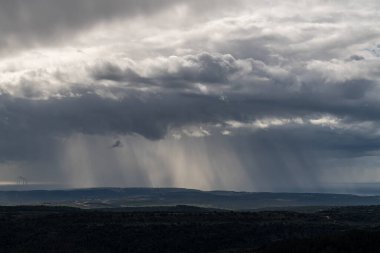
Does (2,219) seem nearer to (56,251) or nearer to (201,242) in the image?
(56,251)

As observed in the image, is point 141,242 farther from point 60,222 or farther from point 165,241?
point 60,222

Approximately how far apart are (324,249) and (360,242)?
9.39 m

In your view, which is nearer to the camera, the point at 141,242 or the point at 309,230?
the point at 141,242

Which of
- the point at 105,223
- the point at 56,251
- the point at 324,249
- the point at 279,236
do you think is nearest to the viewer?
the point at 324,249

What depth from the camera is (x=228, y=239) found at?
163m

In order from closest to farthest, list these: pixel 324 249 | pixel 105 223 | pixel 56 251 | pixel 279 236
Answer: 1. pixel 324 249
2. pixel 56 251
3. pixel 279 236
4. pixel 105 223

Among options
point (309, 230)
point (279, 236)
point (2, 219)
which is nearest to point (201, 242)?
point (279, 236)

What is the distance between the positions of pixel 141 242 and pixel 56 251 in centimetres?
2521

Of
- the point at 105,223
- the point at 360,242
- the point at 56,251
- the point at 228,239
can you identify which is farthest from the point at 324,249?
the point at 105,223

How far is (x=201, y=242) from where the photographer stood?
16100cm

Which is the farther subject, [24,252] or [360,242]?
[24,252]

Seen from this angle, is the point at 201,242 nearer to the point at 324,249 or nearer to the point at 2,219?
the point at 324,249

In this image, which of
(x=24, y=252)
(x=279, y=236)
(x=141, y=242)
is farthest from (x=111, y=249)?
(x=279, y=236)

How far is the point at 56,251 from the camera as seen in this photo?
509ft
